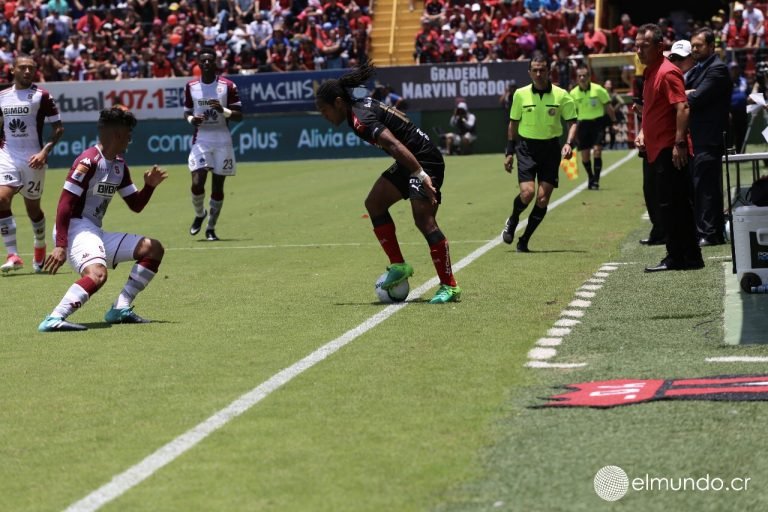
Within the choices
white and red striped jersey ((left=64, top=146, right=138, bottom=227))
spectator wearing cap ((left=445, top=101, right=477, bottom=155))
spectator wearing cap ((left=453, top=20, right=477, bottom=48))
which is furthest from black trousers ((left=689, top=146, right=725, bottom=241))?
spectator wearing cap ((left=453, top=20, right=477, bottom=48))

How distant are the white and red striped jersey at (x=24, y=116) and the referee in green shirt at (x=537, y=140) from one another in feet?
16.4

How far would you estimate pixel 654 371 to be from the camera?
7203 millimetres

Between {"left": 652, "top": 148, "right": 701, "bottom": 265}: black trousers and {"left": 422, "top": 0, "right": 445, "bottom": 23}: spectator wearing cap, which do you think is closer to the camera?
{"left": 652, "top": 148, "right": 701, "bottom": 265}: black trousers

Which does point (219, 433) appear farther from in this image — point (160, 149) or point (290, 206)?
point (160, 149)

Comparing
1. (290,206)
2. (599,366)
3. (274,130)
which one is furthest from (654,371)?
(274,130)

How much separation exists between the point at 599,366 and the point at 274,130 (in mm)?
30777

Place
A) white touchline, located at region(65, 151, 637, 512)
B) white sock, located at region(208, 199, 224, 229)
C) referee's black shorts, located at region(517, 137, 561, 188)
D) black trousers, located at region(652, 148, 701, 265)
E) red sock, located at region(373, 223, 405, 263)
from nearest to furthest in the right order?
1. white touchline, located at region(65, 151, 637, 512)
2. red sock, located at region(373, 223, 405, 263)
3. black trousers, located at region(652, 148, 701, 265)
4. referee's black shorts, located at region(517, 137, 561, 188)
5. white sock, located at region(208, 199, 224, 229)

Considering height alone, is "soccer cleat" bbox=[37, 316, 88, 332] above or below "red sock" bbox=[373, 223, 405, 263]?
below

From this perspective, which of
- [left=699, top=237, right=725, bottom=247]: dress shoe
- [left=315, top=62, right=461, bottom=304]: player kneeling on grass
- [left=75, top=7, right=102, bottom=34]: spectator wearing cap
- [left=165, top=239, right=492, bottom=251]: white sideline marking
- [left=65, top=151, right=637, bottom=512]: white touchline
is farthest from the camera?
[left=75, top=7, right=102, bottom=34]: spectator wearing cap

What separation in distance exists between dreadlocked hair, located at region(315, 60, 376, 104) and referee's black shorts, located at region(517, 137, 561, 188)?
4879 mm

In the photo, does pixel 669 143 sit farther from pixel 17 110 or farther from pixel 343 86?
pixel 17 110

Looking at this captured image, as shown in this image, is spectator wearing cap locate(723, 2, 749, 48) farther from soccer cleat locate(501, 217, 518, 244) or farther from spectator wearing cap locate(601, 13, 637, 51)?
soccer cleat locate(501, 217, 518, 244)

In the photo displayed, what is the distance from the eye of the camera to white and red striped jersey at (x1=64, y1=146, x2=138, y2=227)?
9750 millimetres

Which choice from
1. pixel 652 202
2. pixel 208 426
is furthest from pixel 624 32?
pixel 208 426
